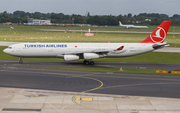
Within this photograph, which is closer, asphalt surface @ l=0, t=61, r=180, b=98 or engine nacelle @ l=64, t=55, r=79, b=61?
asphalt surface @ l=0, t=61, r=180, b=98

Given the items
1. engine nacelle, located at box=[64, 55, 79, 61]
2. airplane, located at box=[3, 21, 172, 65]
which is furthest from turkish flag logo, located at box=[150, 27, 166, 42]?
engine nacelle, located at box=[64, 55, 79, 61]

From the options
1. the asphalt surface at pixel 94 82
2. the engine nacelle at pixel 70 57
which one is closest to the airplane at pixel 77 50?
the engine nacelle at pixel 70 57

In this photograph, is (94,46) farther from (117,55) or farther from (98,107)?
(98,107)

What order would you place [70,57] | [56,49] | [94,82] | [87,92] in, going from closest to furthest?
[87,92]
[94,82]
[70,57]
[56,49]

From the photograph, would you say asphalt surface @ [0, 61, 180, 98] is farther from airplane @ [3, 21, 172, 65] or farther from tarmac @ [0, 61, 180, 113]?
airplane @ [3, 21, 172, 65]

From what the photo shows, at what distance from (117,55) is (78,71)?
11.6 meters

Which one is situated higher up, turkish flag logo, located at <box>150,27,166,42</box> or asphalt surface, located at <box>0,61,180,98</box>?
turkish flag logo, located at <box>150,27,166,42</box>

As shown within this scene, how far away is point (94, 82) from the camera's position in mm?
33344

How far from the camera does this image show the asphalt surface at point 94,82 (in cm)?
2908

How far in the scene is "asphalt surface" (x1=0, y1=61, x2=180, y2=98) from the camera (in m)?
29.1

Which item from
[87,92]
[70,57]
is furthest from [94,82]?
[70,57]

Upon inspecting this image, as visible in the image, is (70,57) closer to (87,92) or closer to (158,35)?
(158,35)

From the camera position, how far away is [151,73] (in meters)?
40.0

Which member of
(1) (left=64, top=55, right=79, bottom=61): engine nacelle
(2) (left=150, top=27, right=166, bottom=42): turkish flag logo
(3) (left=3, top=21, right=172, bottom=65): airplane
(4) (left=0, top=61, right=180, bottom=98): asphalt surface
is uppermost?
(2) (left=150, top=27, right=166, bottom=42): turkish flag logo
